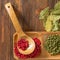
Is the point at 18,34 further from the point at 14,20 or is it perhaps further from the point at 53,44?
the point at 53,44

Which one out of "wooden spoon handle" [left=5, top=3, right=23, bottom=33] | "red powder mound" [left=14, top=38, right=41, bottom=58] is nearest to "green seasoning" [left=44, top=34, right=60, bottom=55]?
"red powder mound" [left=14, top=38, right=41, bottom=58]

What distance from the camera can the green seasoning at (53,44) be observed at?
→ 1011 mm

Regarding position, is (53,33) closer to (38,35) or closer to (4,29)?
(38,35)

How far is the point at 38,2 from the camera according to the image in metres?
1.10

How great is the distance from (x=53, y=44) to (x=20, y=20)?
8.7 inches

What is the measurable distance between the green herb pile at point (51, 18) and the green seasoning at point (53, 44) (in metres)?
0.04

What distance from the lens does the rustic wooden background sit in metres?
1.10

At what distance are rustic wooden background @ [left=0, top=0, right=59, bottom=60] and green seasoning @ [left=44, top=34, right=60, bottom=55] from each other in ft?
0.34

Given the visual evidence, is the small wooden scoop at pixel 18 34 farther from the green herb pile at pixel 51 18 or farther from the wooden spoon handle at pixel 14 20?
the green herb pile at pixel 51 18

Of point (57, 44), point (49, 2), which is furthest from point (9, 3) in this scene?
point (57, 44)

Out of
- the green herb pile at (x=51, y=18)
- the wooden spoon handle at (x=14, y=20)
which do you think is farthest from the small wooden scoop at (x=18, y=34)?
the green herb pile at (x=51, y=18)

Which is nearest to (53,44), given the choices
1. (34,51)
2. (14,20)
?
(34,51)

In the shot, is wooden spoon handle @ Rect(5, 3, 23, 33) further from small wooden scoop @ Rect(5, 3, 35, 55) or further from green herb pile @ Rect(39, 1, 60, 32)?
green herb pile @ Rect(39, 1, 60, 32)

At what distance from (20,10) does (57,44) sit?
263 millimetres
